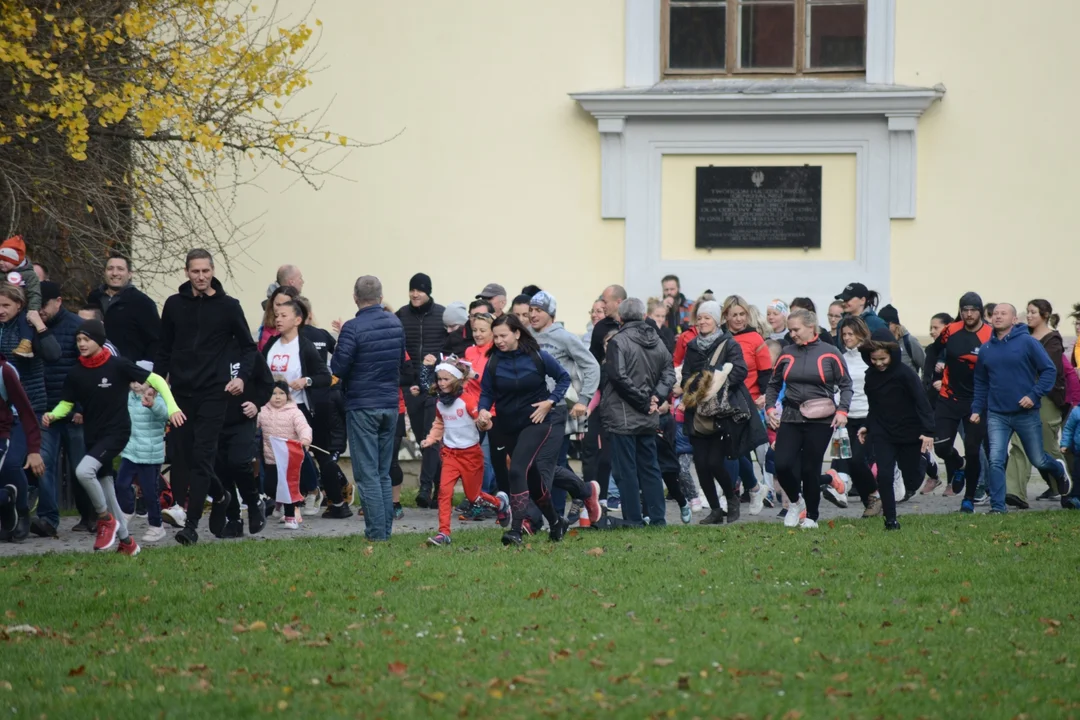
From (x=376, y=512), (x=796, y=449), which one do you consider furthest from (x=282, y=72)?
(x=796, y=449)

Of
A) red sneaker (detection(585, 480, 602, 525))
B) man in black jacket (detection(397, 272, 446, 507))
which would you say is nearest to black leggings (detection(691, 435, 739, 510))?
red sneaker (detection(585, 480, 602, 525))

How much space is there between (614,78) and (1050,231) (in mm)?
5709

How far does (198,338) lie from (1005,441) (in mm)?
7243

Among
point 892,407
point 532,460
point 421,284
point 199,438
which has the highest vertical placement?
point 421,284

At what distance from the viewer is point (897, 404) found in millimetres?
11922

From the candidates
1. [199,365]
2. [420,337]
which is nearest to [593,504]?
[199,365]

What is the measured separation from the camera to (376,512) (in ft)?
36.2

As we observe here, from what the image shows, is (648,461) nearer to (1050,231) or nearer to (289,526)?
(289,526)

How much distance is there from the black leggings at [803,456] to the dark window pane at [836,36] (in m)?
7.74

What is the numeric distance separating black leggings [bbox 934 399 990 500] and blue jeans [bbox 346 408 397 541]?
18.3 ft

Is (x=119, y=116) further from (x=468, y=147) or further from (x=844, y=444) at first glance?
(x=844, y=444)

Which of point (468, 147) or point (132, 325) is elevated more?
point (468, 147)

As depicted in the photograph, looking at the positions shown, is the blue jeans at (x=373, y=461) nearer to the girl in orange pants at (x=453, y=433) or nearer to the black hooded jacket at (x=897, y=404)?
the girl in orange pants at (x=453, y=433)

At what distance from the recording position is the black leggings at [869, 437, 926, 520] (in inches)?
453
